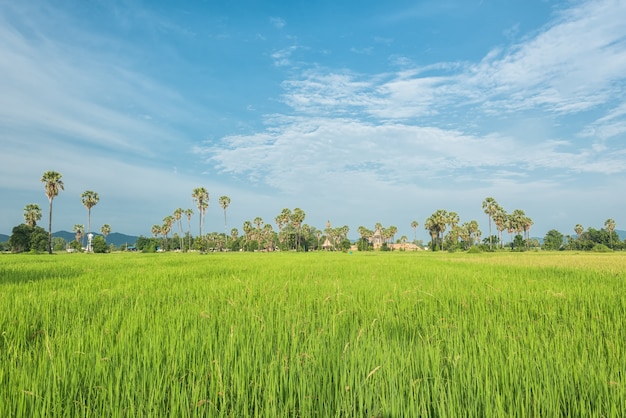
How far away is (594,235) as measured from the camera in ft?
347

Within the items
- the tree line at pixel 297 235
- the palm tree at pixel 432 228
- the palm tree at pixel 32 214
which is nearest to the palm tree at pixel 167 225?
the tree line at pixel 297 235

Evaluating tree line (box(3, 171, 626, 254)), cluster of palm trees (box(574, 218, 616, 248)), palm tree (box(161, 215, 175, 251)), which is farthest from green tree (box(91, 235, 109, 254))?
cluster of palm trees (box(574, 218, 616, 248))

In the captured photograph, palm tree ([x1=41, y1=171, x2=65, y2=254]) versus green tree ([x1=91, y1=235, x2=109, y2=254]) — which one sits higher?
palm tree ([x1=41, y1=171, x2=65, y2=254])

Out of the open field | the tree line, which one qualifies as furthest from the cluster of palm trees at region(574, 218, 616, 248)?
the open field

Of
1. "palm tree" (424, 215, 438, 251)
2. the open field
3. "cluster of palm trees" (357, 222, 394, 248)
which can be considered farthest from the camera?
"cluster of palm trees" (357, 222, 394, 248)

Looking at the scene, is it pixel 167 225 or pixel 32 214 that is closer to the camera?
pixel 32 214

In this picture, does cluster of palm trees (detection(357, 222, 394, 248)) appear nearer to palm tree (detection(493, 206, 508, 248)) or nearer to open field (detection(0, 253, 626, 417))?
palm tree (detection(493, 206, 508, 248))

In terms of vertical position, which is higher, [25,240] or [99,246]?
[25,240]

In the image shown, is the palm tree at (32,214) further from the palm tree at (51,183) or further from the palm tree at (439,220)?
the palm tree at (439,220)

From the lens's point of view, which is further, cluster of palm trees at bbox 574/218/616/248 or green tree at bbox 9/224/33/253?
cluster of palm trees at bbox 574/218/616/248

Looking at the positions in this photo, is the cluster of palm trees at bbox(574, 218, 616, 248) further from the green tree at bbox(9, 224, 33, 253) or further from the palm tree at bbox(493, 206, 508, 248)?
the green tree at bbox(9, 224, 33, 253)

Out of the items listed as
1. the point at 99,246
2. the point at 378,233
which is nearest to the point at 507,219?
the point at 378,233

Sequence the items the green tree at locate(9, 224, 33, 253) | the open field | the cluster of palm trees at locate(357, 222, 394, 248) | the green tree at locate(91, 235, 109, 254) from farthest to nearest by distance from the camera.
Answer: the cluster of palm trees at locate(357, 222, 394, 248)
the green tree at locate(91, 235, 109, 254)
the green tree at locate(9, 224, 33, 253)
the open field

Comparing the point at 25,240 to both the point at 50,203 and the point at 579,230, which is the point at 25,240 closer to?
the point at 50,203
